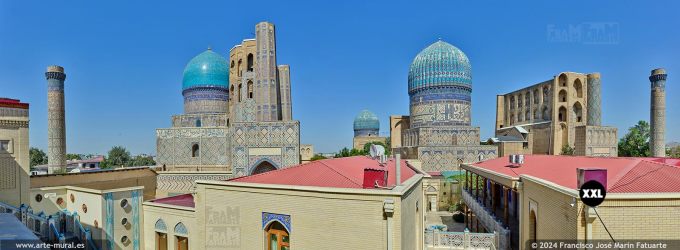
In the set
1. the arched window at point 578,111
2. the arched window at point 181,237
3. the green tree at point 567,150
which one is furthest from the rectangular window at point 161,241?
the arched window at point 578,111

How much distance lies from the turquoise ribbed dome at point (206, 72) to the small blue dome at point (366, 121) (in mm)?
31819

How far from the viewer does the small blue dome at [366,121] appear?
186 feet

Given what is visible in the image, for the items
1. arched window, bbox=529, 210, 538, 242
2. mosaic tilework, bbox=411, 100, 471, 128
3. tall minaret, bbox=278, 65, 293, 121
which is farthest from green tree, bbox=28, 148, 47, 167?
arched window, bbox=529, 210, 538, 242

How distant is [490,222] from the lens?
10375 mm

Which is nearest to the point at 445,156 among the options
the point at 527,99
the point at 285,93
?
the point at 285,93

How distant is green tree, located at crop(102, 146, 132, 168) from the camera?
121 feet

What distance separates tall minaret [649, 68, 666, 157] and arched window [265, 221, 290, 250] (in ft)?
120

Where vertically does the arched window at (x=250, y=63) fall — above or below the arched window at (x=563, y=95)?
above

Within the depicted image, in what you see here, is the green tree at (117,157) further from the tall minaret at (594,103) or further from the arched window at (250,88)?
the tall minaret at (594,103)

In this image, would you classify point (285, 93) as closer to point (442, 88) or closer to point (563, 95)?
point (442, 88)

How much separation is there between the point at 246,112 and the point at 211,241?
17.1m

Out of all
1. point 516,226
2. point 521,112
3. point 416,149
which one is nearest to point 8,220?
point 516,226

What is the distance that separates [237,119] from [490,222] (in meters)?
19.5

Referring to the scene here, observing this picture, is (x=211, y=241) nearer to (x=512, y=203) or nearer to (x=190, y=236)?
(x=190, y=236)
